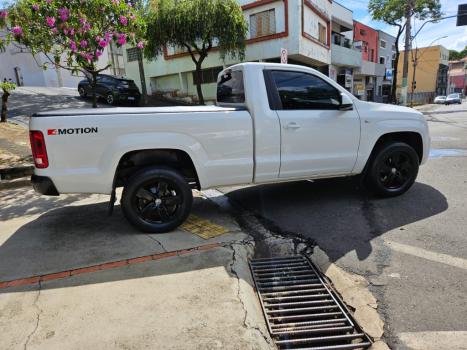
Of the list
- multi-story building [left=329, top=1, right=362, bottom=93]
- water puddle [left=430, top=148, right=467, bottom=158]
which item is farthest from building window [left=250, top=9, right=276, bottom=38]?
water puddle [left=430, top=148, right=467, bottom=158]

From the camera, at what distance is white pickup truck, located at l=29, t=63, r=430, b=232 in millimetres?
3725

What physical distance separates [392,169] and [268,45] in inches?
640

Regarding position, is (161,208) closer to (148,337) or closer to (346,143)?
(148,337)

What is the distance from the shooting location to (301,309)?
286cm

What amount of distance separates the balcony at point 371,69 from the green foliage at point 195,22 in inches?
711

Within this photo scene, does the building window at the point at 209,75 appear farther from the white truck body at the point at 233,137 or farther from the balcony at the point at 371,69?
the white truck body at the point at 233,137

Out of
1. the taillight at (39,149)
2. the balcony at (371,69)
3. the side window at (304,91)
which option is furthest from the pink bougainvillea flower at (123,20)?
the balcony at (371,69)

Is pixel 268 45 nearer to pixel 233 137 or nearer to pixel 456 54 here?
pixel 233 137

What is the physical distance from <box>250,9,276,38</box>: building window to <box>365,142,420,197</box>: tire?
16.3 meters

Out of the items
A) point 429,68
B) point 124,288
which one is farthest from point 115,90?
point 429,68

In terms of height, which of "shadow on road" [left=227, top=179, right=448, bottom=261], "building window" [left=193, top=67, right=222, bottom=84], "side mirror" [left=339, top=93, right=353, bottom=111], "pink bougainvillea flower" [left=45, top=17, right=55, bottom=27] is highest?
"pink bougainvillea flower" [left=45, top=17, right=55, bottom=27]

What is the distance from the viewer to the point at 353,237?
4066mm

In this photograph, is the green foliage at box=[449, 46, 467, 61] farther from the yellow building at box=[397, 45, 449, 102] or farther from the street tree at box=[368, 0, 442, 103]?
the street tree at box=[368, 0, 442, 103]

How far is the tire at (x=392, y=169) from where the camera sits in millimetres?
5074
